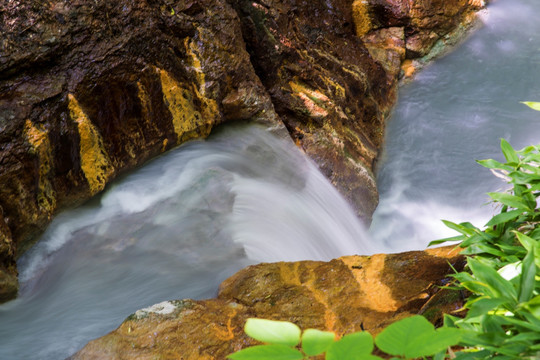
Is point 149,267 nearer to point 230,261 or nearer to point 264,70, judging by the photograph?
point 230,261

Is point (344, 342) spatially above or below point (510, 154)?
above

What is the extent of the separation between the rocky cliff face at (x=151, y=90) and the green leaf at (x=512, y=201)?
235 cm

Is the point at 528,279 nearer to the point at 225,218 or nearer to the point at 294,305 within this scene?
the point at 294,305

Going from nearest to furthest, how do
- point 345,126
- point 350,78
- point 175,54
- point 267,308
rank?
point 267,308, point 175,54, point 345,126, point 350,78

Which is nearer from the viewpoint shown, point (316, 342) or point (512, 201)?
point (316, 342)

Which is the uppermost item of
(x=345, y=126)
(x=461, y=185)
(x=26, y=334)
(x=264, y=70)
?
(x=264, y=70)

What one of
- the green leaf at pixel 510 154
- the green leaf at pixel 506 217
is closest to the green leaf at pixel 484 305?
the green leaf at pixel 506 217

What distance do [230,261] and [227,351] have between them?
1092 millimetres

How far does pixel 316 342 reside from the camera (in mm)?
736

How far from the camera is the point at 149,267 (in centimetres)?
323

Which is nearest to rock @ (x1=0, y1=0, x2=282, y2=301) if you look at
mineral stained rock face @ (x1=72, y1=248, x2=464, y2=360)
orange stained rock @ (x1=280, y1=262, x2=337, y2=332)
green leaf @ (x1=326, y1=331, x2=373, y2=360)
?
mineral stained rock face @ (x1=72, y1=248, x2=464, y2=360)

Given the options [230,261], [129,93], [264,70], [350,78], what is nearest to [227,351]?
[230,261]

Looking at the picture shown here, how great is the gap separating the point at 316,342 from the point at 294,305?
1821mm

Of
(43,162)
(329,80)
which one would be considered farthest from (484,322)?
(329,80)
